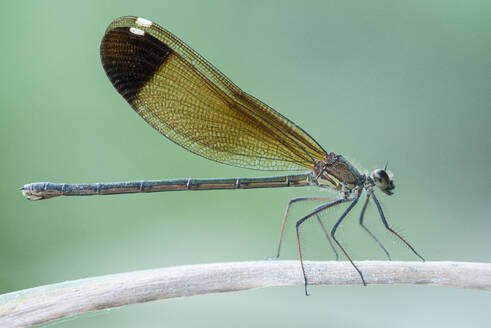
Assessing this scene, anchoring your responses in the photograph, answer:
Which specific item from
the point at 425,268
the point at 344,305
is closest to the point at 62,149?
the point at 344,305

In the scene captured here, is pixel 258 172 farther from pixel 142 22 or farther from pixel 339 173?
pixel 142 22

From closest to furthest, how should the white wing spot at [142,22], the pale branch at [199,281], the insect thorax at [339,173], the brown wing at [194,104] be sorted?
the pale branch at [199,281] → the white wing spot at [142,22] → the brown wing at [194,104] → the insect thorax at [339,173]

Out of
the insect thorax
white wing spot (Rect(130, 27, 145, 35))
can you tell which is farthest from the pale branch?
white wing spot (Rect(130, 27, 145, 35))

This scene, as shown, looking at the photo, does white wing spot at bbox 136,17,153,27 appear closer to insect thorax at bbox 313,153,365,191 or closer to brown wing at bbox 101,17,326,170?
brown wing at bbox 101,17,326,170

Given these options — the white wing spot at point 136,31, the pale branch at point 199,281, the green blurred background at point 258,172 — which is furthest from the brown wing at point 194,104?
the pale branch at point 199,281

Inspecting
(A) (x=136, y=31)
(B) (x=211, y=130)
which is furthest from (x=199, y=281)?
(A) (x=136, y=31)

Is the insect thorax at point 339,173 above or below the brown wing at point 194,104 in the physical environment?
below

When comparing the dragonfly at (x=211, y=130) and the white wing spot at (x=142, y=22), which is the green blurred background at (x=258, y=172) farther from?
the white wing spot at (x=142, y=22)
